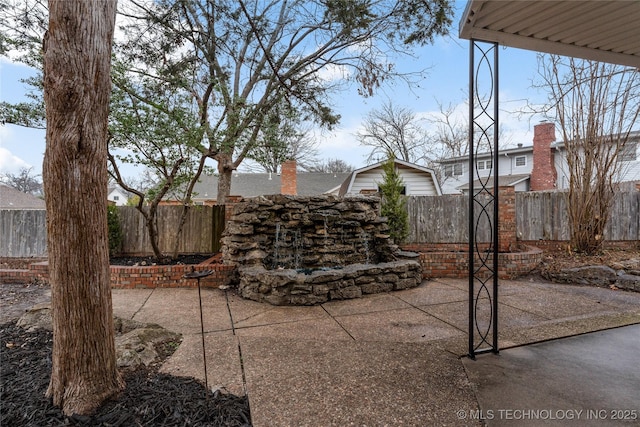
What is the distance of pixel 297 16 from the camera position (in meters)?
8.06

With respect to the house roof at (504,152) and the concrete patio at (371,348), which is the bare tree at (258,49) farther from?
the house roof at (504,152)

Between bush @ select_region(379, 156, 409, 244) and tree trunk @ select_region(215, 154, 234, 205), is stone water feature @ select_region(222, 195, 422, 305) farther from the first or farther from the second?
tree trunk @ select_region(215, 154, 234, 205)

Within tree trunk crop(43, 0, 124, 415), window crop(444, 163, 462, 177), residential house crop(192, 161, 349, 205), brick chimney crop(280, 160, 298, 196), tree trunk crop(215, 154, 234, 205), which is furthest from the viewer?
window crop(444, 163, 462, 177)

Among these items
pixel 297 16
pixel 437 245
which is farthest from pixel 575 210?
pixel 297 16

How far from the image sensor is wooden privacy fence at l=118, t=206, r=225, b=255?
7.23 m

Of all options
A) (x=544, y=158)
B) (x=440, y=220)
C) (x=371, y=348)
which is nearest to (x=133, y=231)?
(x=371, y=348)

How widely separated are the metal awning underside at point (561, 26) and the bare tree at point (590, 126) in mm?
4073

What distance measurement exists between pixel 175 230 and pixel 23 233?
3.41 m

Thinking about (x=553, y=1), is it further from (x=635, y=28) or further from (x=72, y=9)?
(x=72, y=9)

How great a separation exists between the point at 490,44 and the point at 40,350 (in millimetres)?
4491

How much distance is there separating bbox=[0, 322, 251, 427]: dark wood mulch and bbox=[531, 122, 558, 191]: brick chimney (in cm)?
1671

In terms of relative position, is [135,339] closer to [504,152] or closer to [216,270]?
[216,270]

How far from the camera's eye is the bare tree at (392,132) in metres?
19.3

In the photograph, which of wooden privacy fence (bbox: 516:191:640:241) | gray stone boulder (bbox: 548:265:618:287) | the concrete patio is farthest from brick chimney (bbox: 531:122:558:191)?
the concrete patio
